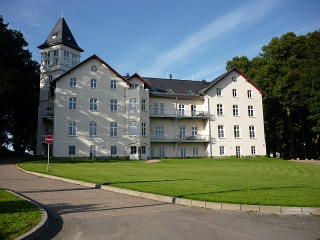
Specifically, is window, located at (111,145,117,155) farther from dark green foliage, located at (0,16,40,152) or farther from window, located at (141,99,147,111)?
dark green foliage, located at (0,16,40,152)

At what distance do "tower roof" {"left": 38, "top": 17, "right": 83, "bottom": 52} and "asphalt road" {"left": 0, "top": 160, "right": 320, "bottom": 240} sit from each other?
40.5 m

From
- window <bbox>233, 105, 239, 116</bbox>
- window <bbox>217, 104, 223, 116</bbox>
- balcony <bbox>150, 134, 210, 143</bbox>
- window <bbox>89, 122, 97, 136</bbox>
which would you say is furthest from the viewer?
window <bbox>233, 105, 239, 116</bbox>

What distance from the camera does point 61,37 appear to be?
4475 cm

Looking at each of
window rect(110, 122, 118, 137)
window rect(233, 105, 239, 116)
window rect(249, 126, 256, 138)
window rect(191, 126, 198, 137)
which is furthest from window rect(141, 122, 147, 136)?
window rect(249, 126, 256, 138)

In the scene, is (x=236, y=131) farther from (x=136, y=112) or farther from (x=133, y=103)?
(x=133, y=103)

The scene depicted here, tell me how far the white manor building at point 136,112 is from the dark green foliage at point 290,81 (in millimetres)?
3547

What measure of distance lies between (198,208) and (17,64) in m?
44.5

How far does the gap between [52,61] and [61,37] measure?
13.2 feet

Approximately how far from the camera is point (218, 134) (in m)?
41.7

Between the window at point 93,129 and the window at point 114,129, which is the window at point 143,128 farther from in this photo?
the window at point 93,129

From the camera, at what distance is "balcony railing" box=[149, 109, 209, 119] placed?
131 ft

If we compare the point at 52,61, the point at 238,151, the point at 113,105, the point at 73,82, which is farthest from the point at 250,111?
the point at 52,61

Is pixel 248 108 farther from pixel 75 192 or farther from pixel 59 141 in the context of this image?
pixel 75 192

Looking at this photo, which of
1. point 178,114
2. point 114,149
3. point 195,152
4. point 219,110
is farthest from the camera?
point 219,110
